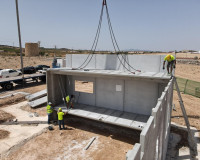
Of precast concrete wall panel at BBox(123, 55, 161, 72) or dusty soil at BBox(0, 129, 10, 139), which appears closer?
dusty soil at BBox(0, 129, 10, 139)

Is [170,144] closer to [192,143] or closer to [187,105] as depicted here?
[192,143]

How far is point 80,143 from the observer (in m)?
9.53

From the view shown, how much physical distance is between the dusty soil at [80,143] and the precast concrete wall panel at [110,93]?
63.9 inches

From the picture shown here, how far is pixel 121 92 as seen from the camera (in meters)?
11.4

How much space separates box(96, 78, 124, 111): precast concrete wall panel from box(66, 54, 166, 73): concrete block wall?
3.40 feet

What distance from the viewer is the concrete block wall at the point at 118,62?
10223 mm

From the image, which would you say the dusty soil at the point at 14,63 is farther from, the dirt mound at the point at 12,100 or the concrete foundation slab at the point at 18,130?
the concrete foundation slab at the point at 18,130

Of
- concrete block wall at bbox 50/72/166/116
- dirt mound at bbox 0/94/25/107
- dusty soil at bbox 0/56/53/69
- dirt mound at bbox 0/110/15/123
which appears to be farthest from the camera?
dusty soil at bbox 0/56/53/69

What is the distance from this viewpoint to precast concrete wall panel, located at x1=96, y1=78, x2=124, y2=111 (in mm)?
11453

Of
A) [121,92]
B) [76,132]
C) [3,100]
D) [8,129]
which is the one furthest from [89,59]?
[3,100]

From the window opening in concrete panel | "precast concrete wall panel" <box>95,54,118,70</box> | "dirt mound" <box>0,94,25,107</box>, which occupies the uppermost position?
"precast concrete wall panel" <box>95,54,118,70</box>

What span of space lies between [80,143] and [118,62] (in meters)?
6.03

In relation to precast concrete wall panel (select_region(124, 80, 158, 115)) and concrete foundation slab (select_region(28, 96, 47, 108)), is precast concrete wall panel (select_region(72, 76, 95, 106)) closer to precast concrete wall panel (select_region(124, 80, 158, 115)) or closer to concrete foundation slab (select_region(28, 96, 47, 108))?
precast concrete wall panel (select_region(124, 80, 158, 115))

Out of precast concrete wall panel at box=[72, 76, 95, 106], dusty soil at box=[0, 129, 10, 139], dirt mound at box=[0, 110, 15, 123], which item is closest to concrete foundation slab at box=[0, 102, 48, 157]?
dusty soil at box=[0, 129, 10, 139]
